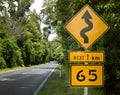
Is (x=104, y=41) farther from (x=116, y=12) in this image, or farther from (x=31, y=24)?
(x=31, y=24)

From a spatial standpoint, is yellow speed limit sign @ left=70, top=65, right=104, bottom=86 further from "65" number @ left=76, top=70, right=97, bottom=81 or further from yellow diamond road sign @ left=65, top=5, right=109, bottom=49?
yellow diamond road sign @ left=65, top=5, right=109, bottom=49

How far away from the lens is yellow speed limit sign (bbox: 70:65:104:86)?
9.78m

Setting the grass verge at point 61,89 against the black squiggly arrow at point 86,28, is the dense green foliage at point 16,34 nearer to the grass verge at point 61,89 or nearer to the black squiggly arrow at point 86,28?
the grass verge at point 61,89

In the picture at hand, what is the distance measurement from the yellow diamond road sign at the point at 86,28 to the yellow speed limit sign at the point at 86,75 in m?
0.52

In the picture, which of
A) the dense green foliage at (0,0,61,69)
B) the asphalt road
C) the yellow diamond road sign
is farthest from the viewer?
the dense green foliage at (0,0,61,69)

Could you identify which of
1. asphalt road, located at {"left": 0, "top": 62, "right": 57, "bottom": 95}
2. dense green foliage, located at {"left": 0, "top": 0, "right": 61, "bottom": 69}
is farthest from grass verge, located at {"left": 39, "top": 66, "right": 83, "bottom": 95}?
dense green foliage, located at {"left": 0, "top": 0, "right": 61, "bottom": 69}

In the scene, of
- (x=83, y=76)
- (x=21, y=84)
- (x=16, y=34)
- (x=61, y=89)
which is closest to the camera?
(x=83, y=76)

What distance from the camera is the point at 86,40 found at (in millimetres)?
9797

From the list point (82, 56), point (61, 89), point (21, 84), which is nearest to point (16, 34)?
point (21, 84)

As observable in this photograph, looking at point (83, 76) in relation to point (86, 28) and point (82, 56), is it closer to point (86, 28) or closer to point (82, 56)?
point (82, 56)

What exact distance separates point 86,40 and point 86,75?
2.71 ft

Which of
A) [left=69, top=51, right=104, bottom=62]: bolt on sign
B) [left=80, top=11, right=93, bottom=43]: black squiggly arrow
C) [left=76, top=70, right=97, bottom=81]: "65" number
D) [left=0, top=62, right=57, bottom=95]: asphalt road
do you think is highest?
[left=80, top=11, right=93, bottom=43]: black squiggly arrow

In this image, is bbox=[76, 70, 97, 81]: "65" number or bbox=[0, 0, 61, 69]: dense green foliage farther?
bbox=[0, 0, 61, 69]: dense green foliage

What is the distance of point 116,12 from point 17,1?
7230cm
